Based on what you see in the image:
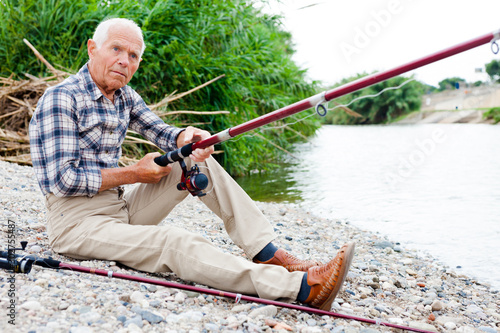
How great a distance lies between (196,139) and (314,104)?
41.0 inches

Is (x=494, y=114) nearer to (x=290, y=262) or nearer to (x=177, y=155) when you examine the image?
(x=290, y=262)

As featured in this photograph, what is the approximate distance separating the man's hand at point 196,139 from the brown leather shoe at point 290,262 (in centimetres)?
68

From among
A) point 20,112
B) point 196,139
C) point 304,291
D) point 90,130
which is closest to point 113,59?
point 90,130

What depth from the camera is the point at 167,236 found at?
2342 millimetres

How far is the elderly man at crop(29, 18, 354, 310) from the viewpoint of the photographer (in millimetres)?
2244

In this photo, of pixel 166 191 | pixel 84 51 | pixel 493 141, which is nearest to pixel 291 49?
pixel 493 141

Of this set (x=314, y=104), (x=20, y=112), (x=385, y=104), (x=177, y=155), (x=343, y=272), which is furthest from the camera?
(x=385, y=104)

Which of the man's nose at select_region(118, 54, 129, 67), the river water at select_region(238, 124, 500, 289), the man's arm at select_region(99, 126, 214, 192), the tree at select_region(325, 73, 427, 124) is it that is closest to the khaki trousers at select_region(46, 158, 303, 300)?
the man's arm at select_region(99, 126, 214, 192)

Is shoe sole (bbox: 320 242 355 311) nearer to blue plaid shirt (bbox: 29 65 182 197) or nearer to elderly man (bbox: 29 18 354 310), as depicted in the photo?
elderly man (bbox: 29 18 354 310)

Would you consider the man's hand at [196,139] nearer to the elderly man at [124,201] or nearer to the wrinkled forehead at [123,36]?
the elderly man at [124,201]

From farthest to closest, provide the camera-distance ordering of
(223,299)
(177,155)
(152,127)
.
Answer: (152,127)
(177,155)
(223,299)

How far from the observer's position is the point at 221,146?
7004 millimetres

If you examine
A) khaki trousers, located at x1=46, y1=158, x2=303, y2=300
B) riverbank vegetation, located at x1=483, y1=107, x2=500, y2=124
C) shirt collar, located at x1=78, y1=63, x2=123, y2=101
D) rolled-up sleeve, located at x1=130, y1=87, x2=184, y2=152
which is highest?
shirt collar, located at x1=78, y1=63, x2=123, y2=101

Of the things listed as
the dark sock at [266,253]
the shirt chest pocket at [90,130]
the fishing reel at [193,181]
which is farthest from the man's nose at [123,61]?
the dark sock at [266,253]
